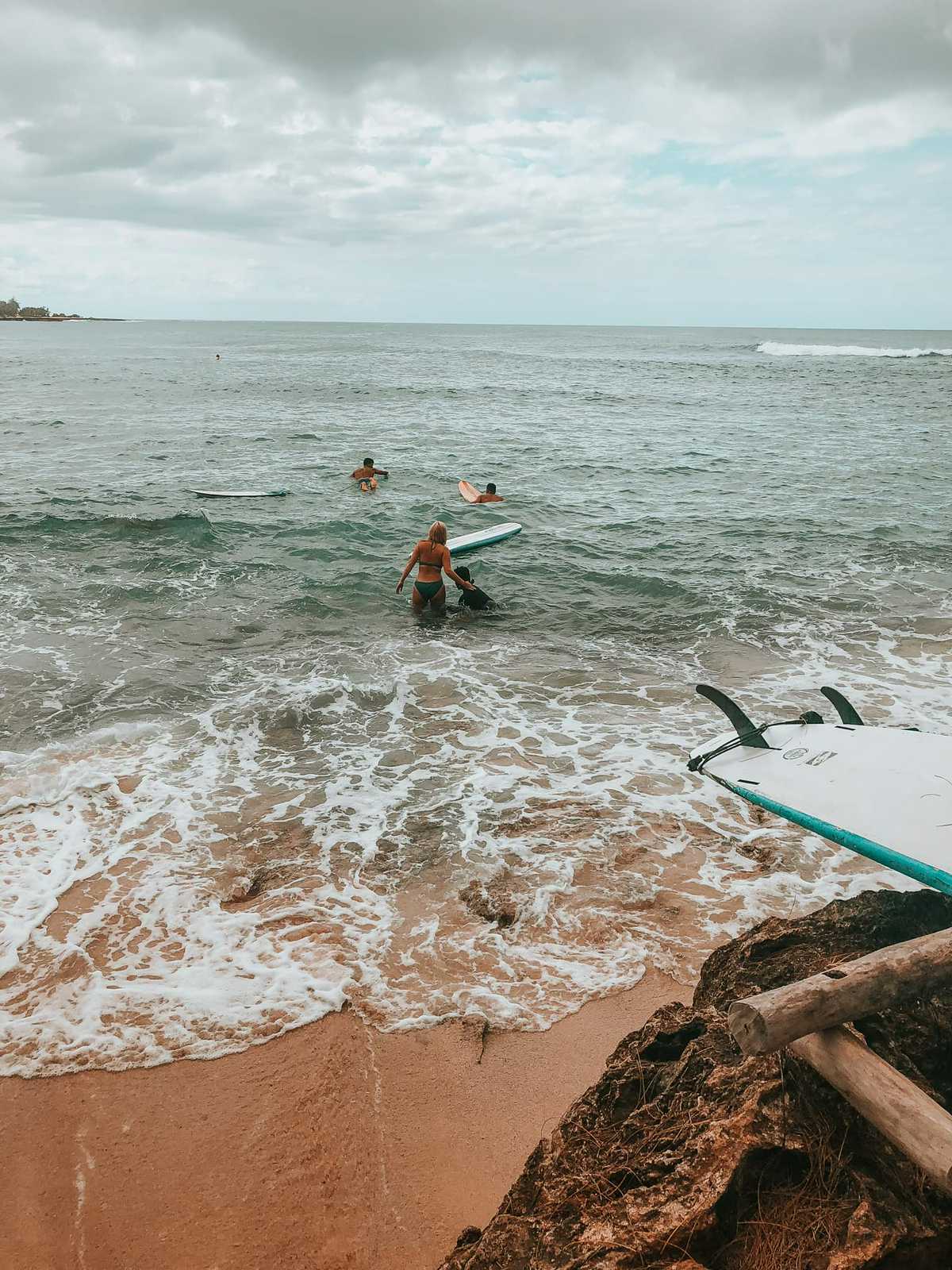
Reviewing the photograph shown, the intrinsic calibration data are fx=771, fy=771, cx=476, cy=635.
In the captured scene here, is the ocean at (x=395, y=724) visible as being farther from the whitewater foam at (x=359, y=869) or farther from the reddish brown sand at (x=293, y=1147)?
the reddish brown sand at (x=293, y=1147)

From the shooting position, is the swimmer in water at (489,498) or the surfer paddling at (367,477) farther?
the surfer paddling at (367,477)

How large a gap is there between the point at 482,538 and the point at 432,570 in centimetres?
410

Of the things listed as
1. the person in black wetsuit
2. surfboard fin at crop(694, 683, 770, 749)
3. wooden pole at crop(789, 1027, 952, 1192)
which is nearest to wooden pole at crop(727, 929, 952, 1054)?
wooden pole at crop(789, 1027, 952, 1192)

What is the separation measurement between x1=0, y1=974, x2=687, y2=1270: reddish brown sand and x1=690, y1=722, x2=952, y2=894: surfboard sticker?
71.7 inches

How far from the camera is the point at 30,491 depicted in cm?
2005

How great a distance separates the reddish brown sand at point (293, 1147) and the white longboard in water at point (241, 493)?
56.1ft

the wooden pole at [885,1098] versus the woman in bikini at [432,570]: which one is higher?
the wooden pole at [885,1098]

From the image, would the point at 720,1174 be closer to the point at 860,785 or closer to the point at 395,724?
the point at 860,785

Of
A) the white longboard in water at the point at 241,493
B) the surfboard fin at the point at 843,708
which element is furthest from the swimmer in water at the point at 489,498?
the surfboard fin at the point at 843,708

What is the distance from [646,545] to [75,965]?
1401cm

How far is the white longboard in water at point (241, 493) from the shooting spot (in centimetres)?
1983

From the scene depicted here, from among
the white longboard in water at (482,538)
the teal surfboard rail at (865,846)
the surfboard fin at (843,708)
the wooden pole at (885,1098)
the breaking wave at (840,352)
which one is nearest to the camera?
the wooden pole at (885,1098)

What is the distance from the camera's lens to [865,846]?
16.4 ft

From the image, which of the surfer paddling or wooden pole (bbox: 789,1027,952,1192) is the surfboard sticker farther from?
the surfer paddling
